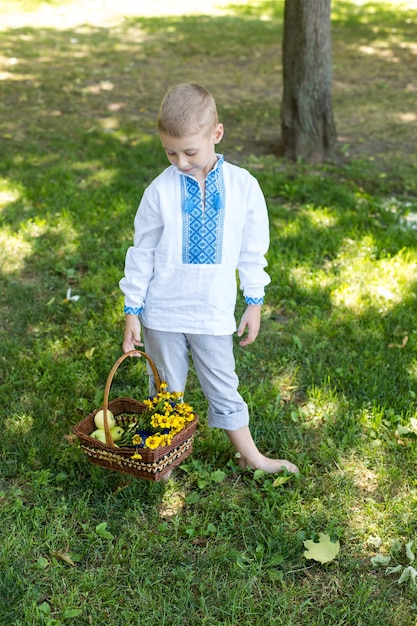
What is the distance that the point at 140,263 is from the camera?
8.68ft

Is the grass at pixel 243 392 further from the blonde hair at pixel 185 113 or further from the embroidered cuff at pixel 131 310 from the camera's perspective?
the blonde hair at pixel 185 113

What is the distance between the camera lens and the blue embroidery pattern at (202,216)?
8.36 ft

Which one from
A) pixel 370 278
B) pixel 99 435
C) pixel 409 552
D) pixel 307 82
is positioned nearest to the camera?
pixel 409 552

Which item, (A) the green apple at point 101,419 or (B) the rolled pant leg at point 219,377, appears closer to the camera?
(B) the rolled pant leg at point 219,377

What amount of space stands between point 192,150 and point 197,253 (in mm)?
367

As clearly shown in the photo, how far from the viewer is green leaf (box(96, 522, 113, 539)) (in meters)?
2.68

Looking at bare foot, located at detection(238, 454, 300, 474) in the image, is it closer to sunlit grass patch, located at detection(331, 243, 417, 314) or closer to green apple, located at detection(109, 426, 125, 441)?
green apple, located at detection(109, 426, 125, 441)

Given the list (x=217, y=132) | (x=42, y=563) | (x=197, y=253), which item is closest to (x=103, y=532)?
(x=42, y=563)

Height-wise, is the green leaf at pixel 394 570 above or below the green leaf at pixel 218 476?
below

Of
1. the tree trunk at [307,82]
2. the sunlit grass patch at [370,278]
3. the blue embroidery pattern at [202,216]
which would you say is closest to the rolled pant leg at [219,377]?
the blue embroidery pattern at [202,216]

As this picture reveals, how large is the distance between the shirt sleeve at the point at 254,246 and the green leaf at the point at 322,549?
2.94 feet

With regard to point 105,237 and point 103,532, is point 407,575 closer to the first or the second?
point 103,532

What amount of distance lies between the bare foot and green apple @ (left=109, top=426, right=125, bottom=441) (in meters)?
0.54

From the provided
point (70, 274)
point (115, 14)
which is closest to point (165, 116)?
point (70, 274)
